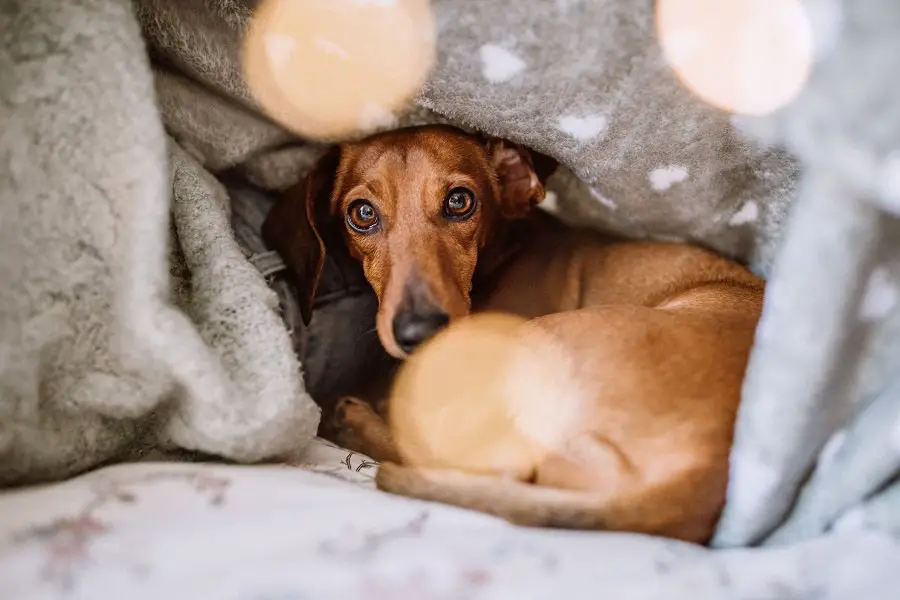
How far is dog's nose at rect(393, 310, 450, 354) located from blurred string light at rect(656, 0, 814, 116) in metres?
0.72

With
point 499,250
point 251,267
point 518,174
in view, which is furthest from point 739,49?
point 251,267

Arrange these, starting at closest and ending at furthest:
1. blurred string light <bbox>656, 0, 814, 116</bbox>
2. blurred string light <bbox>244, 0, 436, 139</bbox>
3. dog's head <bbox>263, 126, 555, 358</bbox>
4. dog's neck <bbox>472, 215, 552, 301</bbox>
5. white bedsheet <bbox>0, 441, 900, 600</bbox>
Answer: white bedsheet <bbox>0, 441, 900, 600</bbox>
blurred string light <bbox>656, 0, 814, 116</bbox>
blurred string light <bbox>244, 0, 436, 139</bbox>
dog's head <bbox>263, 126, 555, 358</bbox>
dog's neck <bbox>472, 215, 552, 301</bbox>

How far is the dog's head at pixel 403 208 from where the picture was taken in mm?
1735

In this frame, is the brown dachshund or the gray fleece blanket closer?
the gray fleece blanket

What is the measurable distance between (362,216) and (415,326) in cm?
43

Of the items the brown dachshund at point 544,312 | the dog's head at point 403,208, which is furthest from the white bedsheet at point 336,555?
the dog's head at point 403,208

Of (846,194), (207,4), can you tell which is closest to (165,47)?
(207,4)

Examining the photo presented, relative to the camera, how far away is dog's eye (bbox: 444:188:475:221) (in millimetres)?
1832

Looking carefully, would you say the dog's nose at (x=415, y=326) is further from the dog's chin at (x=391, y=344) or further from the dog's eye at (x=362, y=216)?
the dog's eye at (x=362, y=216)

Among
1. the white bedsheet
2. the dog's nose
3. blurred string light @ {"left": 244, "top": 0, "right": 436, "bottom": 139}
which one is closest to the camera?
the white bedsheet

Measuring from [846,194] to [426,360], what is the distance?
94 centimetres

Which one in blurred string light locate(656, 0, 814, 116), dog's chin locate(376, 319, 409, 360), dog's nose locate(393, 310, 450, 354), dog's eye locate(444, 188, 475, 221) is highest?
blurred string light locate(656, 0, 814, 116)

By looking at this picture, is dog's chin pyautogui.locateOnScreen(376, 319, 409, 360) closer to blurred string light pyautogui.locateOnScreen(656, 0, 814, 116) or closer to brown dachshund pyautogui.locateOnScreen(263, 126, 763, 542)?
brown dachshund pyautogui.locateOnScreen(263, 126, 763, 542)

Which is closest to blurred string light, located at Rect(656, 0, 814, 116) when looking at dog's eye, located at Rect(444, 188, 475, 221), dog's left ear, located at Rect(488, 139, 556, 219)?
dog's left ear, located at Rect(488, 139, 556, 219)
